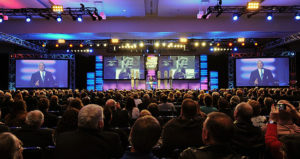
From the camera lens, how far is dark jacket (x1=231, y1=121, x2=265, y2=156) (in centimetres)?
243

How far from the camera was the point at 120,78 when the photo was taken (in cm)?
1938

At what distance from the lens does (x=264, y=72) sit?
653 inches

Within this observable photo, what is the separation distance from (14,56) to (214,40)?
44.2 feet

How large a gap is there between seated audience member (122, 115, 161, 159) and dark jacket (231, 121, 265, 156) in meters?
1.16

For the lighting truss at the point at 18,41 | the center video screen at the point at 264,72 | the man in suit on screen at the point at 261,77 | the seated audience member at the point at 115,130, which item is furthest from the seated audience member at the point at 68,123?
the man in suit on screen at the point at 261,77

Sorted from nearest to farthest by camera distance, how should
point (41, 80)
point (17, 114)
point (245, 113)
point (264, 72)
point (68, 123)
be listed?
point (245, 113) < point (68, 123) < point (17, 114) < point (264, 72) < point (41, 80)

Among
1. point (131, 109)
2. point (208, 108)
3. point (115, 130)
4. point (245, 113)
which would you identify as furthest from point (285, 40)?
point (115, 130)

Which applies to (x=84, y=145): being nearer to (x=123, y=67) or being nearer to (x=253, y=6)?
(x=253, y=6)

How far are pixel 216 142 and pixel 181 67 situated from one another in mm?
18126

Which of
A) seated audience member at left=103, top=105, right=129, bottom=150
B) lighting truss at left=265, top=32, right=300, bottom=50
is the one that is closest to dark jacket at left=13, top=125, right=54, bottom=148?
seated audience member at left=103, top=105, right=129, bottom=150

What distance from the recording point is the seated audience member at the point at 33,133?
9.35 ft

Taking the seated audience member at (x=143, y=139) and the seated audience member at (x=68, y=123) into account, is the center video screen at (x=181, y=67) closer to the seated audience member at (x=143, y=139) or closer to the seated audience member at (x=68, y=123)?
the seated audience member at (x=68, y=123)

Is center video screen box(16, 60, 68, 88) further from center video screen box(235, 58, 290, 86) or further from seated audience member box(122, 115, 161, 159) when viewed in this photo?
seated audience member box(122, 115, 161, 159)

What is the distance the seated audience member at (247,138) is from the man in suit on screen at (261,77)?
15.1 metres
